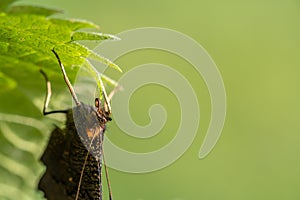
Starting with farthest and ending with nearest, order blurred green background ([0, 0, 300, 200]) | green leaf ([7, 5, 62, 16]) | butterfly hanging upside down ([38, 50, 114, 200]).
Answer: blurred green background ([0, 0, 300, 200])
butterfly hanging upside down ([38, 50, 114, 200])
green leaf ([7, 5, 62, 16])

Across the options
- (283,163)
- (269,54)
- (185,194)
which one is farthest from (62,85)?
(269,54)

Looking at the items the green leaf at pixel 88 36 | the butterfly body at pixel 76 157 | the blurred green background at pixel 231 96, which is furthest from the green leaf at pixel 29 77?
the blurred green background at pixel 231 96

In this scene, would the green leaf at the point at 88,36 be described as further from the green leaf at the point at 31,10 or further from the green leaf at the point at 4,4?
the green leaf at the point at 4,4

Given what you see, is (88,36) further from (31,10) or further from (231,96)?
(231,96)

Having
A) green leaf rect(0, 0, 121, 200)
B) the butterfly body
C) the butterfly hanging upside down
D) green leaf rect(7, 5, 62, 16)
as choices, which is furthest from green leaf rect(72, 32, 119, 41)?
the butterfly body

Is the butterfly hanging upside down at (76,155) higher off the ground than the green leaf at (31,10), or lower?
lower

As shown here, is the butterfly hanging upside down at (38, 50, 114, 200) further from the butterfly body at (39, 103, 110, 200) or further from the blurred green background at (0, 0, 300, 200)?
the blurred green background at (0, 0, 300, 200)

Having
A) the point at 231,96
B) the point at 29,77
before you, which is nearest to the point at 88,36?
the point at 29,77
